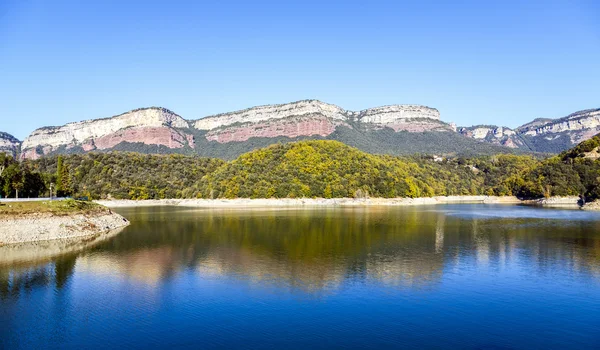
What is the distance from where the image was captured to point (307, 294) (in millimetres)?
26500

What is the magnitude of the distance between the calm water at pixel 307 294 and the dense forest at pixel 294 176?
2927 inches

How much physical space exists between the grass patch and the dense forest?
60787 mm

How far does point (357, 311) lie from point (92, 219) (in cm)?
4361

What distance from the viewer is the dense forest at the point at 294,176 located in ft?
400

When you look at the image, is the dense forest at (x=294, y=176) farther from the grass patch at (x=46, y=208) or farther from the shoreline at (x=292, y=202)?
the grass patch at (x=46, y=208)

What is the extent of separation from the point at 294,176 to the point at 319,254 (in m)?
86.2

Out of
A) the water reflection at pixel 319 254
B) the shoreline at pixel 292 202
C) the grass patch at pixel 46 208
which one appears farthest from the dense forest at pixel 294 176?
the grass patch at pixel 46 208

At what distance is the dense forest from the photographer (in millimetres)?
121812

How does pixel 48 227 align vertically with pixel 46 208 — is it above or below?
below

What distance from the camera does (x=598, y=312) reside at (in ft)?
75.6

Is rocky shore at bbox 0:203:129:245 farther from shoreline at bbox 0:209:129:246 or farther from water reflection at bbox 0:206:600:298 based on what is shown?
water reflection at bbox 0:206:600:298

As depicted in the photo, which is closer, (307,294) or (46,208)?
(307,294)

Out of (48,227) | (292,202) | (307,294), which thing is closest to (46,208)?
(48,227)

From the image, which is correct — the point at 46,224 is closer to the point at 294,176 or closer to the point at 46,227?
the point at 46,227
